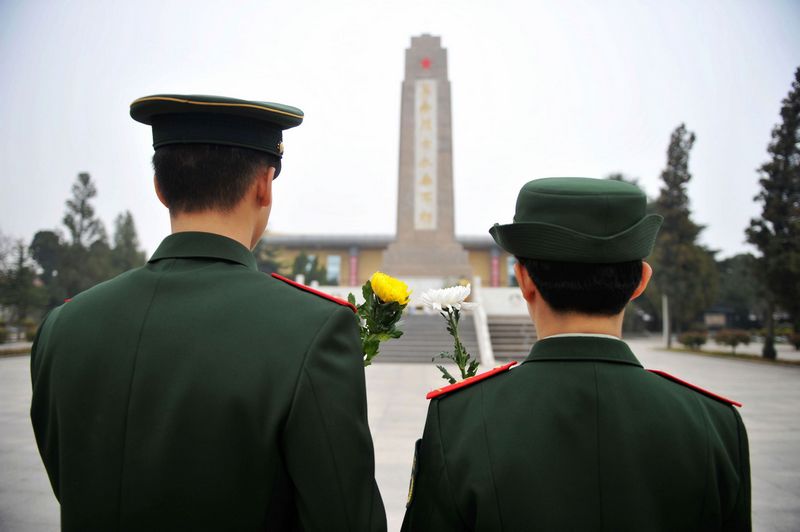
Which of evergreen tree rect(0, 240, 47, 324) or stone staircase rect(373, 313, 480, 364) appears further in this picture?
evergreen tree rect(0, 240, 47, 324)

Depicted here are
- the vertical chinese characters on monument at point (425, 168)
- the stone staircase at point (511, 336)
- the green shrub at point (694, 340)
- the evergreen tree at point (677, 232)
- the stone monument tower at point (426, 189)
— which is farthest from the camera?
the evergreen tree at point (677, 232)

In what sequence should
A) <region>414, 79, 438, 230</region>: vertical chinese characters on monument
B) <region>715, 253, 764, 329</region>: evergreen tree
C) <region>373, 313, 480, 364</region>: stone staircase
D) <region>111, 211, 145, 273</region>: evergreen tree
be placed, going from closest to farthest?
<region>373, 313, 480, 364</region>: stone staircase, <region>414, 79, 438, 230</region>: vertical chinese characters on monument, <region>111, 211, 145, 273</region>: evergreen tree, <region>715, 253, 764, 329</region>: evergreen tree

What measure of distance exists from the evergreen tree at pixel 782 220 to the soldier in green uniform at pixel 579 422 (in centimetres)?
1488

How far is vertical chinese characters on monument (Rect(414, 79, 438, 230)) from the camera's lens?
60.9 ft

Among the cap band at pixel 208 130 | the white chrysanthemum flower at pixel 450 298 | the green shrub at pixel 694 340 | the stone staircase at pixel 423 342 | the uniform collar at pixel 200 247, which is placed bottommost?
the green shrub at pixel 694 340

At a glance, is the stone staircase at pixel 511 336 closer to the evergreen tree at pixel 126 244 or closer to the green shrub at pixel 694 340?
the green shrub at pixel 694 340

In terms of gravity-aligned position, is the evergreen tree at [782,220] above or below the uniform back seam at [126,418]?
above

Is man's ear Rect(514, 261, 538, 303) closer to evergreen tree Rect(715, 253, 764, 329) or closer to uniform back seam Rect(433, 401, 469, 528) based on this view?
uniform back seam Rect(433, 401, 469, 528)

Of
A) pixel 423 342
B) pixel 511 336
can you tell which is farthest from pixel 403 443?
pixel 511 336

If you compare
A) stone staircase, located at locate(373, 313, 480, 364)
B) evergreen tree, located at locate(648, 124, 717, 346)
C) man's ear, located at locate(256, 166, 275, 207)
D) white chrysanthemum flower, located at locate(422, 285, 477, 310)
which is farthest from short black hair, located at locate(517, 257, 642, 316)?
evergreen tree, located at locate(648, 124, 717, 346)

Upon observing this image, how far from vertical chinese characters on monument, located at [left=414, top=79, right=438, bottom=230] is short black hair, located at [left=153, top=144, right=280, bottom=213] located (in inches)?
686

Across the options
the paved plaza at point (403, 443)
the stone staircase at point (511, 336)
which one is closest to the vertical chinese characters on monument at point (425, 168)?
the stone staircase at point (511, 336)

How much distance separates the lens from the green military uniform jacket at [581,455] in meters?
1.00

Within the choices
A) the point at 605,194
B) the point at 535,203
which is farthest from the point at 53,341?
the point at 605,194
